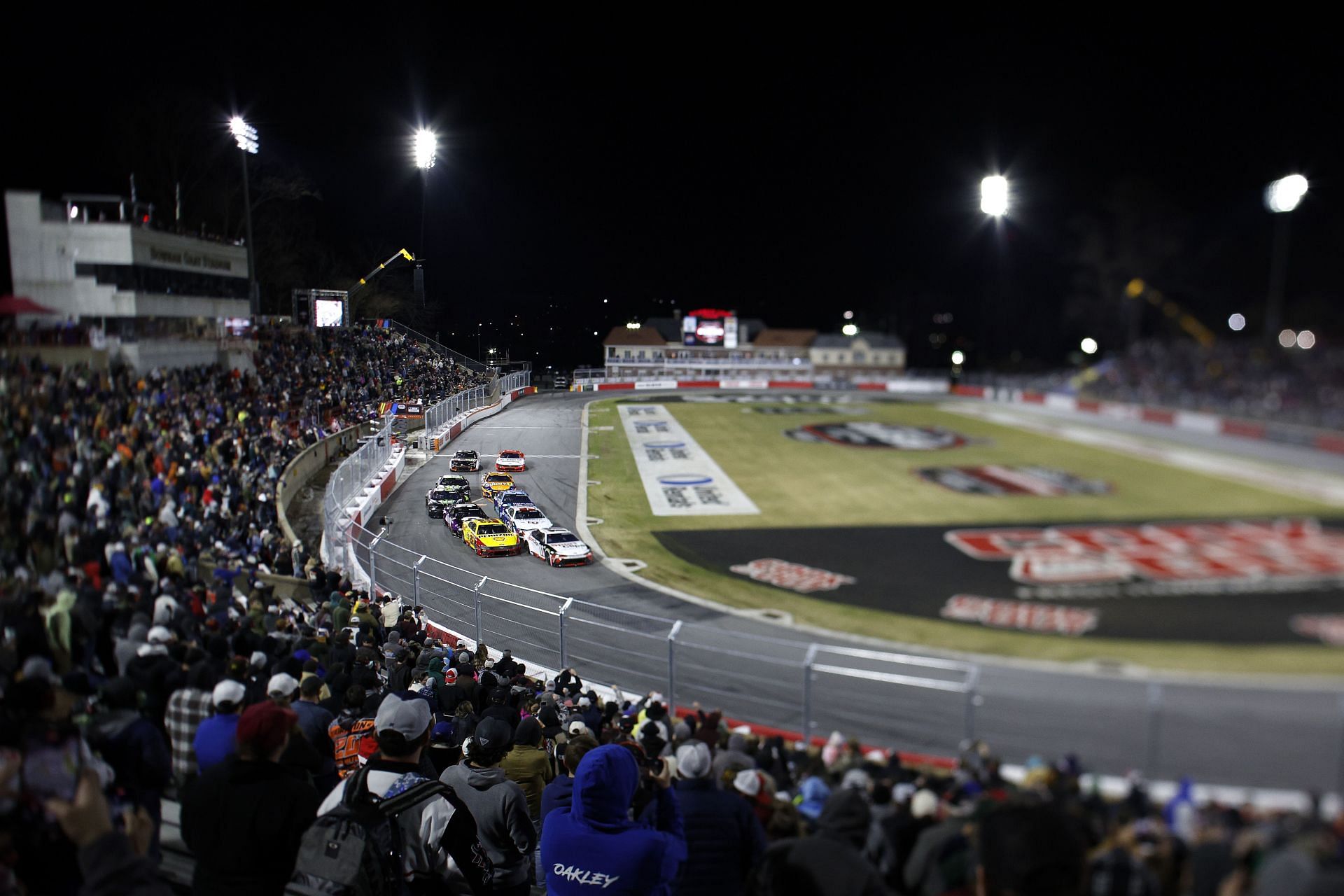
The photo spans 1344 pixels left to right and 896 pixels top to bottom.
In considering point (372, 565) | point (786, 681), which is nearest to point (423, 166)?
point (372, 565)

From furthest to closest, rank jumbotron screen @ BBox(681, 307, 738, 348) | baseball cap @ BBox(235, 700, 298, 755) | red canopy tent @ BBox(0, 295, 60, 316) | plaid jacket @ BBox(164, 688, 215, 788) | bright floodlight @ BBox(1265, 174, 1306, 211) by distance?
jumbotron screen @ BBox(681, 307, 738, 348), red canopy tent @ BBox(0, 295, 60, 316), plaid jacket @ BBox(164, 688, 215, 788), bright floodlight @ BBox(1265, 174, 1306, 211), baseball cap @ BBox(235, 700, 298, 755)

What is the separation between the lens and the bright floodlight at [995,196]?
612cm

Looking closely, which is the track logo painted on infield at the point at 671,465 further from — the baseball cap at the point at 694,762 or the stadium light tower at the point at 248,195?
the baseball cap at the point at 694,762

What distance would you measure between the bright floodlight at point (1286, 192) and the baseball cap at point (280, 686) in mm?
7255

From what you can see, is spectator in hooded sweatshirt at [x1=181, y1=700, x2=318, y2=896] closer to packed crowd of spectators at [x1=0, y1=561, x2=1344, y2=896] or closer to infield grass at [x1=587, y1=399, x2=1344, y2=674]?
packed crowd of spectators at [x1=0, y1=561, x2=1344, y2=896]

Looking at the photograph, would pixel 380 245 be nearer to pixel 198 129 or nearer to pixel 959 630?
pixel 198 129

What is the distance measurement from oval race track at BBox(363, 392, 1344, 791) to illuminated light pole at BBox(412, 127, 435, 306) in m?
2.21

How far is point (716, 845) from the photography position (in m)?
4.46

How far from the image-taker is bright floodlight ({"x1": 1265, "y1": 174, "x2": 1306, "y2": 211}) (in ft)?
15.6

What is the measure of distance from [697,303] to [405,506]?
5638 millimetres

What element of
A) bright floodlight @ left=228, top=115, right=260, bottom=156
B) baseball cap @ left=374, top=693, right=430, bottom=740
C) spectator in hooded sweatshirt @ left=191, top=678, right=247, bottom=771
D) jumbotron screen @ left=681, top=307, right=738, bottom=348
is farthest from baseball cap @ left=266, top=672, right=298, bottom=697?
jumbotron screen @ left=681, top=307, right=738, bottom=348

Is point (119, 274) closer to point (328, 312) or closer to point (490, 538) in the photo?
point (328, 312)

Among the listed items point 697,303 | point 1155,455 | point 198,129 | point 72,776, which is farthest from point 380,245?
point 1155,455

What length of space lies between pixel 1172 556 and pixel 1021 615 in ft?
3.39
